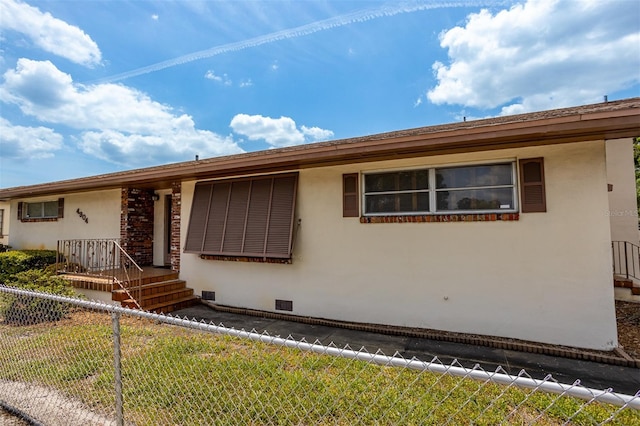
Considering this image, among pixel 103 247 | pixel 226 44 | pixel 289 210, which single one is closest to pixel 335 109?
pixel 226 44

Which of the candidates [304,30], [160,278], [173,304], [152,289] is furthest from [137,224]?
[304,30]

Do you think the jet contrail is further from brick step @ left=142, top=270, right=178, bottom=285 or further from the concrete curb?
brick step @ left=142, top=270, right=178, bottom=285

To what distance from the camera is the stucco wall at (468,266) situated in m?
4.70

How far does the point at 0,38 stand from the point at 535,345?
14.7m

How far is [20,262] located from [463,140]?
448 inches

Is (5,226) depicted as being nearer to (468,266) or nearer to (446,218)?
(446,218)

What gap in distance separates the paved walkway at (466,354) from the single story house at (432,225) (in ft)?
1.64

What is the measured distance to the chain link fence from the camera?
8.75 ft

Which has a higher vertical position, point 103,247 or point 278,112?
point 278,112

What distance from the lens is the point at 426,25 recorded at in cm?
844

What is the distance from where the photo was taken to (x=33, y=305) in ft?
19.5

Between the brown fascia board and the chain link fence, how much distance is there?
3.13m

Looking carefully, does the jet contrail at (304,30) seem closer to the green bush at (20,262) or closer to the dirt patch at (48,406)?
the green bush at (20,262)

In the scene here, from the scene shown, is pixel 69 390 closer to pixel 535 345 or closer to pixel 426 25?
pixel 535 345
